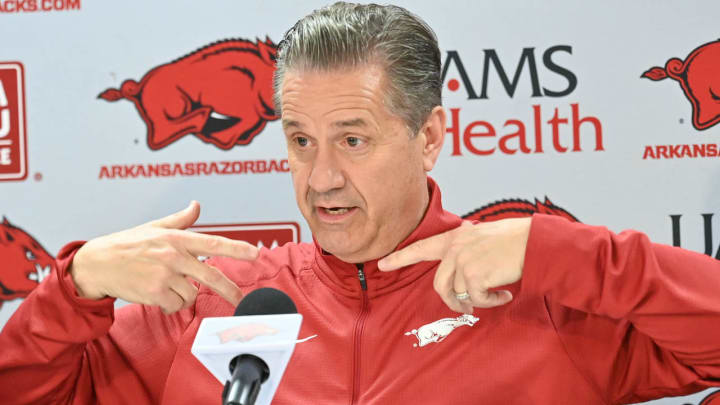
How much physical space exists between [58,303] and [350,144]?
0.63 m

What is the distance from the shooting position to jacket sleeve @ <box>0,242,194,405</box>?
5.10ft

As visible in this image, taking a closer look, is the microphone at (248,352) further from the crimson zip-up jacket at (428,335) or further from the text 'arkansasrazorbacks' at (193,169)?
the text 'arkansasrazorbacks' at (193,169)

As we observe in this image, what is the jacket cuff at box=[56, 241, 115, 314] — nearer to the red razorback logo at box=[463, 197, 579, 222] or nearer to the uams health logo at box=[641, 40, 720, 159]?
the red razorback logo at box=[463, 197, 579, 222]

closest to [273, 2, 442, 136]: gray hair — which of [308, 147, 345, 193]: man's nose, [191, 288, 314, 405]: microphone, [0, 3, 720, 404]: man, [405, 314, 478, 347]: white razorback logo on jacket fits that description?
[0, 3, 720, 404]: man

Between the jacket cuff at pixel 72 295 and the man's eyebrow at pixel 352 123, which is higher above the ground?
the man's eyebrow at pixel 352 123

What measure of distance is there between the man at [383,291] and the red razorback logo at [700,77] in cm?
70

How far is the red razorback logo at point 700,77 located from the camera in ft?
6.86

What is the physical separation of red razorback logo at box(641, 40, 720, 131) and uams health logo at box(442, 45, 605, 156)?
0.66 feet

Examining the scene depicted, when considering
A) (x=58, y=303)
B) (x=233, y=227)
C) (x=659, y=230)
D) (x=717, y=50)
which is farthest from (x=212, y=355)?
(x=717, y=50)

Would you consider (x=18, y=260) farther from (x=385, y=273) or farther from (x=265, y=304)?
(x=265, y=304)

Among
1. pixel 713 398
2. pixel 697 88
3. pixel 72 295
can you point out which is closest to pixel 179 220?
pixel 72 295

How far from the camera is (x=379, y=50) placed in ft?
5.40

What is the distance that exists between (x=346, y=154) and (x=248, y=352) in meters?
0.69

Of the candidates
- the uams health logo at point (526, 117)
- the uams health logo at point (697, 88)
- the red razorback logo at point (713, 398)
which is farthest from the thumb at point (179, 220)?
the red razorback logo at point (713, 398)
